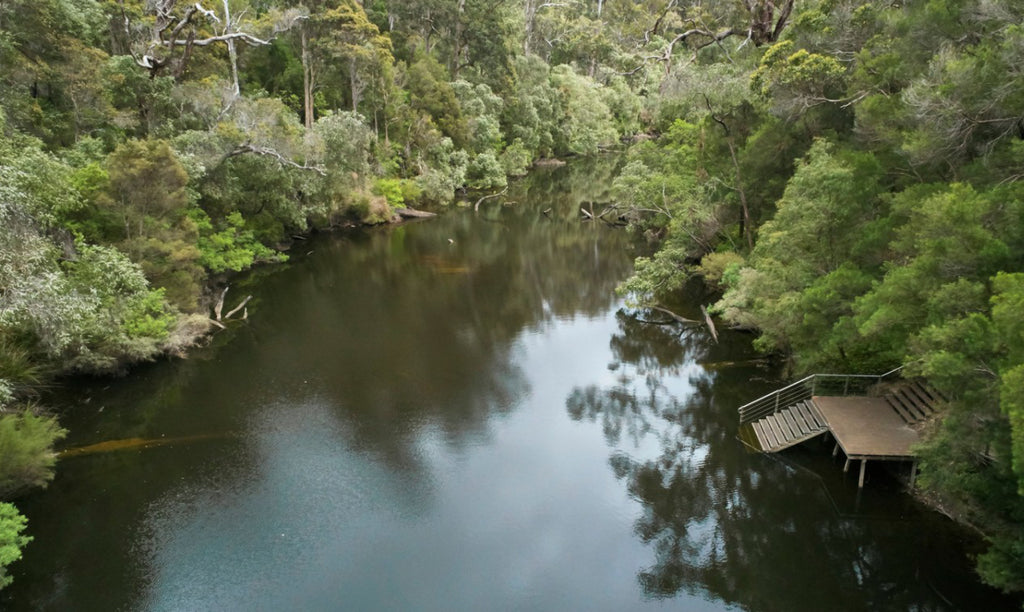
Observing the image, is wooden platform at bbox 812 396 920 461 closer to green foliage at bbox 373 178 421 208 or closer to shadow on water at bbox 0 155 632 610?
shadow on water at bbox 0 155 632 610

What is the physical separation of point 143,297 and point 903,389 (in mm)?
22515

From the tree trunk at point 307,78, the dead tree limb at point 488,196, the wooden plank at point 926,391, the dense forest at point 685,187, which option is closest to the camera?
the dense forest at point 685,187

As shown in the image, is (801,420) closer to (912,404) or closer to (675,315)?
(912,404)

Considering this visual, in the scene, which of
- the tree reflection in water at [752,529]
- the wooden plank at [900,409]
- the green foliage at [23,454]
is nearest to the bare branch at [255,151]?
the green foliage at [23,454]

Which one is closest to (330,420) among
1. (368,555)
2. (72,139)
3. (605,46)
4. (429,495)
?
(429,495)

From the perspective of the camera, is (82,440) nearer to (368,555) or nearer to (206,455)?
(206,455)

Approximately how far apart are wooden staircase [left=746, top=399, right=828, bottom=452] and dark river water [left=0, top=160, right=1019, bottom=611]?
0.54 m

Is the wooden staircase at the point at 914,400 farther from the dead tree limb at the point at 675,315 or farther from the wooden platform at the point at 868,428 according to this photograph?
the dead tree limb at the point at 675,315

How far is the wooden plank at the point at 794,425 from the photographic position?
629 inches

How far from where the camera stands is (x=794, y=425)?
16.5 m

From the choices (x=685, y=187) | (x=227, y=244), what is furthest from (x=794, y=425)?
(x=227, y=244)

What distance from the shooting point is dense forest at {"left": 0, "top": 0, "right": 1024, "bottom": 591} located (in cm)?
1103

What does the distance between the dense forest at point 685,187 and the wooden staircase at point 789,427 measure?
Answer: 1382mm

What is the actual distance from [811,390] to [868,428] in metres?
2.85
